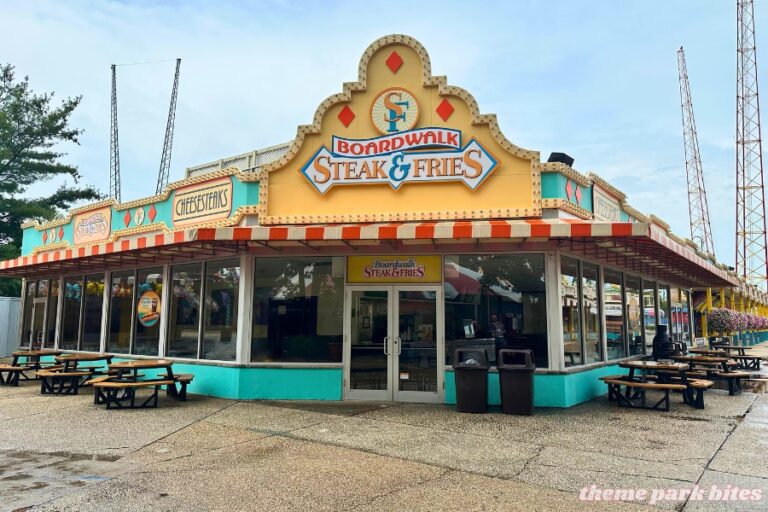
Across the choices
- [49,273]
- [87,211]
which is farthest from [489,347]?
[49,273]

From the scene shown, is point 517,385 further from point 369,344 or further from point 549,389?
point 369,344

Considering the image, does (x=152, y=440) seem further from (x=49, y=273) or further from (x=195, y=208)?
(x=49, y=273)

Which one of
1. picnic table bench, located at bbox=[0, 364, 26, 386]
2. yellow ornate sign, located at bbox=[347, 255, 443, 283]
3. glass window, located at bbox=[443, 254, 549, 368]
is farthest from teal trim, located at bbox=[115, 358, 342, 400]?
picnic table bench, located at bbox=[0, 364, 26, 386]

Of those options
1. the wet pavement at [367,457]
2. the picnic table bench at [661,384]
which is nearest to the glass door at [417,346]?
the wet pavement at [367,457]

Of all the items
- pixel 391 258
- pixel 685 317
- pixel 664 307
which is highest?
pixel 391 258

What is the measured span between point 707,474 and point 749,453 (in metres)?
1.29

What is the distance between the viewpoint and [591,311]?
34.2 ft

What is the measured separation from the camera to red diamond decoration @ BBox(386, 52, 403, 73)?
10222mm

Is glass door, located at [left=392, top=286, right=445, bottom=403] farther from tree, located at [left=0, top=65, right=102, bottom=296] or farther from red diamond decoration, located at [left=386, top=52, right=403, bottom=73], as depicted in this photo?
tree, located at [left=0, top=65, right=102, bottom=296]

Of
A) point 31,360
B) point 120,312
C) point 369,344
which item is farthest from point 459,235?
point 31,360

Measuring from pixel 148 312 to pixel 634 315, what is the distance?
11.6m

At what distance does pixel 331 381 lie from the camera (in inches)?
380

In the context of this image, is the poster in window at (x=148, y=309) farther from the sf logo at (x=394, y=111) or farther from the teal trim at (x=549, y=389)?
the teal trim at (x=549, y=389)

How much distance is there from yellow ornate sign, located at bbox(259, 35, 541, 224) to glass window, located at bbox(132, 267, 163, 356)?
12.0 ft
